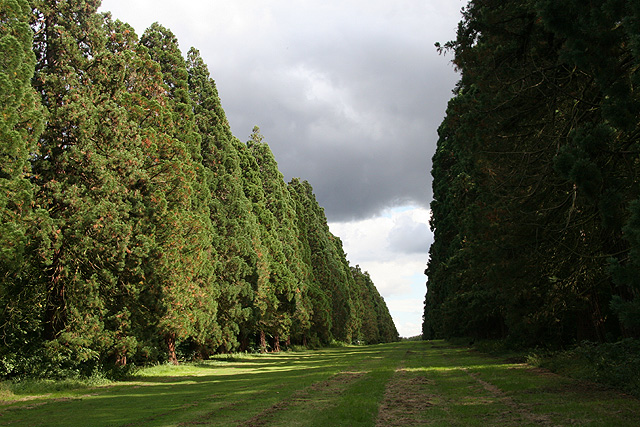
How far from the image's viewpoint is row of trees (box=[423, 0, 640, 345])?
751cm

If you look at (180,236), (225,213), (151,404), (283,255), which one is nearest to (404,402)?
(151,404)

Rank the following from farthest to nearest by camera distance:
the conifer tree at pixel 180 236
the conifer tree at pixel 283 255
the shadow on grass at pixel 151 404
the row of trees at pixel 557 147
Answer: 1. the conifer tree at pixel 283 255
2. the conifer tree at pixel 180 236
3. the shadow on grass at pixel 151 404
4. the row of trees at pixel 557 147

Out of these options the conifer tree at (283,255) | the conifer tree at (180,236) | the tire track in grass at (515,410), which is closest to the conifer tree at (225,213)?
the conifer tree at (180,236)

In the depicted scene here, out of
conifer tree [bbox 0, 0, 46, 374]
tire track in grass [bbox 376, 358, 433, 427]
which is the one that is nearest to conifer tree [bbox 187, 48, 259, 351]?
conifer tree [bbox 0, 0, 46, 374]

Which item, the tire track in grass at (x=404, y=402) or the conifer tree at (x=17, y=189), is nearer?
the tire track in grass at (x=404, y=402)

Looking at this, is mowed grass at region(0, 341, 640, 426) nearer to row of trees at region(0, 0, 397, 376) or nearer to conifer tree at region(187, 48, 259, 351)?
row of trees at region(0, 0, 397, 376)

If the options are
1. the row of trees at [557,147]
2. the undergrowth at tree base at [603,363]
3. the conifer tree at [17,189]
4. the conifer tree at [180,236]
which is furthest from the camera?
the conifer tree at [180,236]

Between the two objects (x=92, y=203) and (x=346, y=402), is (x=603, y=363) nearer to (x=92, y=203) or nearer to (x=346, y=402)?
(x=346, y=402)

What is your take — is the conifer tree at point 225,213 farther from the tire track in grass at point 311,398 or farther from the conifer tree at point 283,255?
the tire track in grass at point 311,398

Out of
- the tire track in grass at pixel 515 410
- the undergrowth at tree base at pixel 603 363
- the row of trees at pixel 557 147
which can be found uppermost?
the row of trees at pixel 557 147

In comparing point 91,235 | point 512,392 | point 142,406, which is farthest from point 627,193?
point 91,235

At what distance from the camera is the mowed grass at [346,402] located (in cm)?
756

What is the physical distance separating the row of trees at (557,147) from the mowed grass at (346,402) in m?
2.06

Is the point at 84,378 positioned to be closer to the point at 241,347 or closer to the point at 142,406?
the point at 142,406
